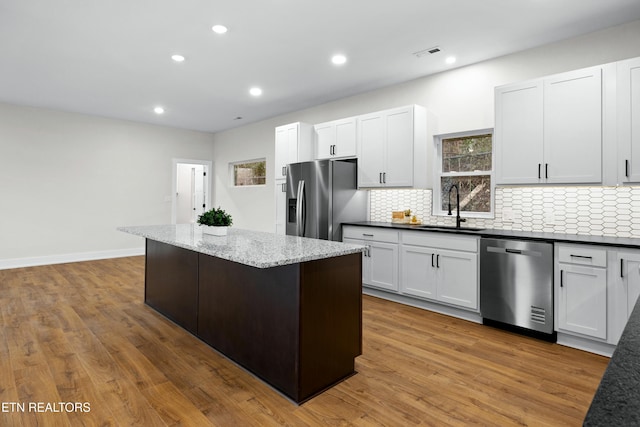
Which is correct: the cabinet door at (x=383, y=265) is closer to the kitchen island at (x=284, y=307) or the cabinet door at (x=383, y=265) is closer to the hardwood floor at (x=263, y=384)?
the hardwood floor at (x=263, y=384)

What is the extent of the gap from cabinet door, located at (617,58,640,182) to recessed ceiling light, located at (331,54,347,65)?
97.9 inches

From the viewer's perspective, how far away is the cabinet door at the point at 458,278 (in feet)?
11.4

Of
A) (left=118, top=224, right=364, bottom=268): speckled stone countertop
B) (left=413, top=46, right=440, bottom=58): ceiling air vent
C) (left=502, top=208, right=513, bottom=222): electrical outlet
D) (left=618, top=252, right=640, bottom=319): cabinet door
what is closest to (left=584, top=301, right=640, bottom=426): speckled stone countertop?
(left=118, top=224, right=364, bottom=268): speckled stone countertop

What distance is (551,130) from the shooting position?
320 cm

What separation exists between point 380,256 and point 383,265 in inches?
4.4

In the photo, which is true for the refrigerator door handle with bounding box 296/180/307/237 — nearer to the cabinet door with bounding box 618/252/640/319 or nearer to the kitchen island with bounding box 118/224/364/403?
the kitchen island with bounding box 118/224/364/403

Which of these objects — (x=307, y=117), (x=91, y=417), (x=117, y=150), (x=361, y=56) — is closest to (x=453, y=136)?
(x=361, y=56)

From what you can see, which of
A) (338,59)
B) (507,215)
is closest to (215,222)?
(338,59)

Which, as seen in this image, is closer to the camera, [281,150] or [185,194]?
[281,150]

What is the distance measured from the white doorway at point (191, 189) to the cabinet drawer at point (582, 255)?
23.5 feet

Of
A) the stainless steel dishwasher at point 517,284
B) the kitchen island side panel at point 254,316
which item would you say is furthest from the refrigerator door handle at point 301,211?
the stainless steel dishwasher at point 517,284

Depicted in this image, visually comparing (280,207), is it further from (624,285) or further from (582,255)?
(624,285)

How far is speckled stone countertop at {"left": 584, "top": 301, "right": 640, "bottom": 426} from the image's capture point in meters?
0.50

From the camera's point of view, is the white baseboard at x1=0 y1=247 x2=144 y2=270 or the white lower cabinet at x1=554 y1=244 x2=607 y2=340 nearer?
the white lower cabinet at x1=554 y1=244 x2=607 y2=340
